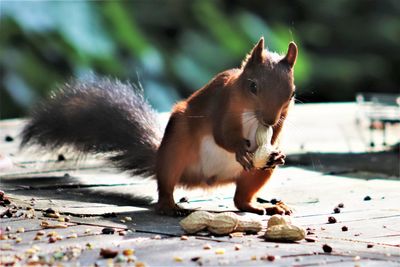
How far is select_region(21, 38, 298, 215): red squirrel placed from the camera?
4.43 metres

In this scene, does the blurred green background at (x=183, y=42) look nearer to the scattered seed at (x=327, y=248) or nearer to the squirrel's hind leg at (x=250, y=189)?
the squirrel's hind leg at (x=250, y=189)

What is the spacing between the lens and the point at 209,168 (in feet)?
15.4

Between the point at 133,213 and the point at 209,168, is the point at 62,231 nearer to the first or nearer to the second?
the point at 133,213

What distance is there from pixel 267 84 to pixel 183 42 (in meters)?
8.11

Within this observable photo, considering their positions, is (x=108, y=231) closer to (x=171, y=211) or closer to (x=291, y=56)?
(x=171, y=211)

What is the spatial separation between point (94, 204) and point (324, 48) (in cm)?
1043

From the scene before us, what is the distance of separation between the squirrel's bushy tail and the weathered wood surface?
0.63 ft

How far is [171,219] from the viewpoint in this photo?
441 cm

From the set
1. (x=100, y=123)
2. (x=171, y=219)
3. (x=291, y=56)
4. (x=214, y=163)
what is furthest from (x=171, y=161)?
(x=100, y=123)

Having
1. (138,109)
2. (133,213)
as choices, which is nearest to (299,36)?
(138,109)

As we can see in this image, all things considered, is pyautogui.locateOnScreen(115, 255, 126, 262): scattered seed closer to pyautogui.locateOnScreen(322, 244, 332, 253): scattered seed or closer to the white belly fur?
pyautogui.locateOnScreen(322, 244, 332, 253): scattered seed

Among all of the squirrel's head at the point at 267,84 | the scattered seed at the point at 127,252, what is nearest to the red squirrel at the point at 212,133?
the squirrel's head at the point at 267,84

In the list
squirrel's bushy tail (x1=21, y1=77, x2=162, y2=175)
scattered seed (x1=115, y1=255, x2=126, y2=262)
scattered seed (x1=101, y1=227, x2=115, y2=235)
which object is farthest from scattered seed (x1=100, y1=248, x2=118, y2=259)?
squirrel's bushy tail (x1=21, y1=77, x2=162, y2=175)

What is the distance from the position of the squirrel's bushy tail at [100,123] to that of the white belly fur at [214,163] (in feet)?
1.63
